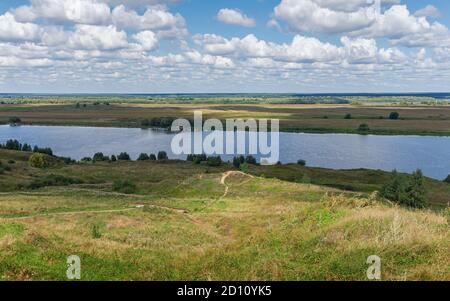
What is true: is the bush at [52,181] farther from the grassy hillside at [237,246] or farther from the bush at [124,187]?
the grassy hillside at [237,246]

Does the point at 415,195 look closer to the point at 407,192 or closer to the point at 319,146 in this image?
the point at 407,192

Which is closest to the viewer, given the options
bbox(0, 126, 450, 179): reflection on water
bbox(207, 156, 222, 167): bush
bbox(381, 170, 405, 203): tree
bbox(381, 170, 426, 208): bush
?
bbox(381, 170, 426, 208): bush

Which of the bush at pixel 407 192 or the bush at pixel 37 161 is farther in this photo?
the bush at pixel 37 161

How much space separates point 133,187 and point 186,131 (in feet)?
452

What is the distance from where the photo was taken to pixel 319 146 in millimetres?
139500

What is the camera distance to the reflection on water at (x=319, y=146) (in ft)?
366

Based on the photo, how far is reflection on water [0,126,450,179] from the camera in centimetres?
11150

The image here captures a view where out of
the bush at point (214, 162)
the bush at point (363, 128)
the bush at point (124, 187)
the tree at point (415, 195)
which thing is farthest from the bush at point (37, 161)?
the bush at point (363, 128)

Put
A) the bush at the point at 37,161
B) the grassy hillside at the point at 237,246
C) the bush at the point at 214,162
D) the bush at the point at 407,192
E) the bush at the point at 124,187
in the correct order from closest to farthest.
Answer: the grassy hillside at the point at 237,246 < the bush at the point at 407,192 < the bush at the point at 124,187 < the bush at the point at 37,161 < the bush at the point at 214,162

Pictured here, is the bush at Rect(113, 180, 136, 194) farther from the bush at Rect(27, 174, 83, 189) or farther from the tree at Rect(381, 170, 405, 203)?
the tree at Rect(381, 170, 405, 203)

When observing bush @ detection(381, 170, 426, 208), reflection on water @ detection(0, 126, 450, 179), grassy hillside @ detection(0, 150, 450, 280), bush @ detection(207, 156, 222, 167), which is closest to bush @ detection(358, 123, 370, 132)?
reflection on water @ detection(0, 126, 450, 179)
